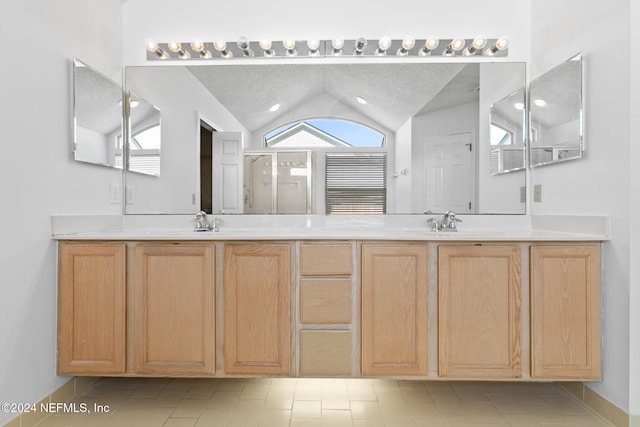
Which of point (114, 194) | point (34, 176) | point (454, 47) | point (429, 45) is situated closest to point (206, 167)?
point (114, 194)

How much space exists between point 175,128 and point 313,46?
3.20ft

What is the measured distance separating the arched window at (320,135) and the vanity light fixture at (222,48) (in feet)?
1.81

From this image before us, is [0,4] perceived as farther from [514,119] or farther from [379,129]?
[514,119]

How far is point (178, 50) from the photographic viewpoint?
2332mm

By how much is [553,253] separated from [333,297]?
1.00m

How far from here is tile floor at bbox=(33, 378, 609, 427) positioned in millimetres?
1711

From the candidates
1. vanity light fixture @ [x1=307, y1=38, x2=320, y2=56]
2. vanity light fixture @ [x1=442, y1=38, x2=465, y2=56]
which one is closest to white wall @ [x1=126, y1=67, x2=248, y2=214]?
vanity light fixture @ [x1=307, y1=38, x2=320, y2=56]

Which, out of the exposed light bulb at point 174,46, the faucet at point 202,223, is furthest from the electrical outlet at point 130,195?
the exposed light bulb at point 174,46

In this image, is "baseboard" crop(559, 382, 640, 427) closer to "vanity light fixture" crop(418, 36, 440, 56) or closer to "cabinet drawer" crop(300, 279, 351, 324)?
"cabinet drawer" crop(300, 279, 351, 324)

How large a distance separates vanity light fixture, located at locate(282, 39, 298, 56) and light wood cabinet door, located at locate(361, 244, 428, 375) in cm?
137

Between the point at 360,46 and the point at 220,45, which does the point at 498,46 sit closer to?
the point at 360,46

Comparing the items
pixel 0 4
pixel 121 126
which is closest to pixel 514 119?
pixel 121 126

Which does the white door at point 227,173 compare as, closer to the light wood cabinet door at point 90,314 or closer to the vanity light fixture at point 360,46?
the light wood cabinet door at point 90,314

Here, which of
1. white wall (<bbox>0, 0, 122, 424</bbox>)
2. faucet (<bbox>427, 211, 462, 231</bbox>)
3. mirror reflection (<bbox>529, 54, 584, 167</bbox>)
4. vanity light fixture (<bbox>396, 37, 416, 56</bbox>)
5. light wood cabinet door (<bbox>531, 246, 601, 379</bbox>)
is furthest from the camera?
vanity light fixture (<bbox>396, 37, 416, 56</bbox>)
